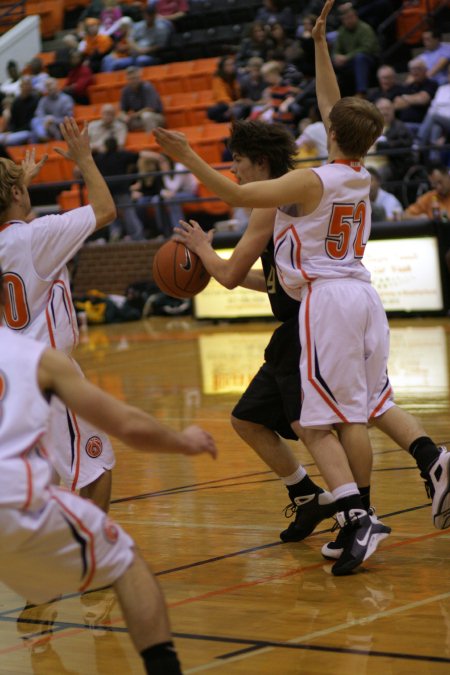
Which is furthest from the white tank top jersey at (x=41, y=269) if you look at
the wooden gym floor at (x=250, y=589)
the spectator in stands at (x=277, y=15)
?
the spectator in stands at (x=277, y=15)

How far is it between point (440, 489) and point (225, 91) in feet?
49.8

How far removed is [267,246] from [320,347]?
0.65 m

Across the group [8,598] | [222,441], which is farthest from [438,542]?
[222,441]

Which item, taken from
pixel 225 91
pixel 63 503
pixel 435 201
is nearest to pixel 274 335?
pixel 63 503

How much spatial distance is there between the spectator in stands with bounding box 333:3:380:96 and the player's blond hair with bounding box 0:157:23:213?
12.5 metres

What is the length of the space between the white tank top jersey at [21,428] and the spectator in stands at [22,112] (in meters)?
19.0

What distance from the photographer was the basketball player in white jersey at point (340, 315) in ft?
15.2

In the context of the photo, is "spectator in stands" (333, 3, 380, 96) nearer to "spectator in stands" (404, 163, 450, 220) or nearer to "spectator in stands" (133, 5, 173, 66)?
"spectator in stands" (404, 163, 450, 220)

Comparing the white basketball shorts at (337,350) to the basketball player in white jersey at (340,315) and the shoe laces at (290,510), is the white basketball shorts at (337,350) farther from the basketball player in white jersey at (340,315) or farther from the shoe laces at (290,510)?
the shoe laces at (290,510)

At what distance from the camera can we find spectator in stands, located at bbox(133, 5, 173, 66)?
21438 millimetres

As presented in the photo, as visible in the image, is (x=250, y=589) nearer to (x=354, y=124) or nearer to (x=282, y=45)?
(x=354, y=124)

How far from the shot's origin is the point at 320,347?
468cm

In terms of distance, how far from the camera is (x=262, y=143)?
5055 mm

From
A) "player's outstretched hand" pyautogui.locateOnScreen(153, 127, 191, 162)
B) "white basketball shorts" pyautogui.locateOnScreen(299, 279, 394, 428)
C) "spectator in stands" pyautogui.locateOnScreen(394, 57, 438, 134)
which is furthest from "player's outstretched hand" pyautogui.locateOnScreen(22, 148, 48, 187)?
"spectator in stands" pyautogui.locateOnScreen(394, 57, 438, 134)
